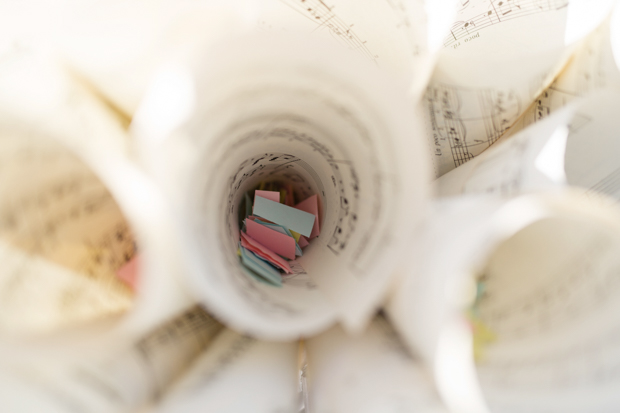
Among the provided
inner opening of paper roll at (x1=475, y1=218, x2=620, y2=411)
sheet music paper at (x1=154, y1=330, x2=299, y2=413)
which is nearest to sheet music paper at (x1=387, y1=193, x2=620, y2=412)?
inner opening of paper roll at (x1=475, y1=218, x2=620, y2=411)

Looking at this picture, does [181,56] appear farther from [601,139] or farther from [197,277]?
[601,139]

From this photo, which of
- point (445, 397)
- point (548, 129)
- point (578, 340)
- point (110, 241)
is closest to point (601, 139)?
point (548, 129)

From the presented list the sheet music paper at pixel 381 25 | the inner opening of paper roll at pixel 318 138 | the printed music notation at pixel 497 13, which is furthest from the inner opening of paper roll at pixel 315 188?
the printed music notation at pixel 497 13

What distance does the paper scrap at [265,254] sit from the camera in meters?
0.46

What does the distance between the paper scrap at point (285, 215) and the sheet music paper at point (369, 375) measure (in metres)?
0.16

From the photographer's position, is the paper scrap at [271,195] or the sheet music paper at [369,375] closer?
the sheet music paper at [369,375]

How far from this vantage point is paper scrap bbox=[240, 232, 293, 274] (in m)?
0.46

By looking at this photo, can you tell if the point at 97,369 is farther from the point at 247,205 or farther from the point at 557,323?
the point at 557,323

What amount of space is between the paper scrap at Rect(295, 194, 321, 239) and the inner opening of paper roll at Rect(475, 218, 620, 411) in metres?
0.25

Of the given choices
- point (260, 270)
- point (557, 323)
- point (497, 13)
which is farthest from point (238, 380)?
point (497, 13)

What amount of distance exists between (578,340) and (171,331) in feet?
1.31

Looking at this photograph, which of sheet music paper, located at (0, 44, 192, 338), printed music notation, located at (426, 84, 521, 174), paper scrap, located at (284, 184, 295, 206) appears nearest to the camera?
sheet music paper, located at (0, 44, 192, 338)

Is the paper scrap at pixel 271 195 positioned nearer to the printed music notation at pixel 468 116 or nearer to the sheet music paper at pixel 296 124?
the sheet music paper at pixel 296 124

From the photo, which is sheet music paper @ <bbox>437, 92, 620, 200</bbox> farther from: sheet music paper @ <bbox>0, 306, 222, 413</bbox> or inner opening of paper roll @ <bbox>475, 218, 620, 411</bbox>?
sheet music paper @ <bbox>0, 306, 222, 413</bbox>
